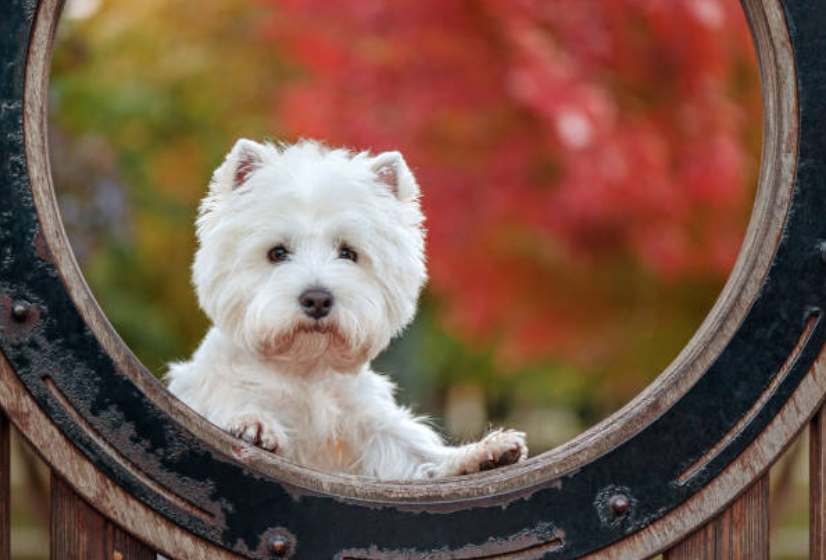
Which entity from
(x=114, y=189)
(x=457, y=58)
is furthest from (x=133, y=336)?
(x=457, y=58)

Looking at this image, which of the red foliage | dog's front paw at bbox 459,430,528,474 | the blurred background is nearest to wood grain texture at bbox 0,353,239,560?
dog's front paw at bbox 459,430,528,474

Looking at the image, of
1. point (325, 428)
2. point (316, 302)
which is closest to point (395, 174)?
point (316, 302)

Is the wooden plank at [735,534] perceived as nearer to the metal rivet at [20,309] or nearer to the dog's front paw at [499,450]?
the dog's front paw at [499,450]

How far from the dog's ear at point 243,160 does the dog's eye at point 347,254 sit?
212mm

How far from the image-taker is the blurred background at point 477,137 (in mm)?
6242

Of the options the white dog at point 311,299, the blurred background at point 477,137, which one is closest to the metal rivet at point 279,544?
the white dog at point 311,299

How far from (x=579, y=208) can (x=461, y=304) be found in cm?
138

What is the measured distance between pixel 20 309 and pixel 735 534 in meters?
1.05

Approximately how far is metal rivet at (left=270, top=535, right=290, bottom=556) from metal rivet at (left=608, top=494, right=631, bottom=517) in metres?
0.45

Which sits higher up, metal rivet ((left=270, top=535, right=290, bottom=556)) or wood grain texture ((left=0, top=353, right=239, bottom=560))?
wood grain texture ((left=0, top=353, right=239, bottom=560))

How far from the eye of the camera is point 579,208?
249 inches

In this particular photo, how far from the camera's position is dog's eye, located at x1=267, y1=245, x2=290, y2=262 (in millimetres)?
1861

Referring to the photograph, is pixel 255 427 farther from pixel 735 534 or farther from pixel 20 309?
pixel 735 534

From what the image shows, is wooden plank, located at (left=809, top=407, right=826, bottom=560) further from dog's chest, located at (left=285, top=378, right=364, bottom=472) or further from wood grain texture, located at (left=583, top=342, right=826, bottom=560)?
dog's chest, located at (left=285, top=378, right=364, bottom=472)
